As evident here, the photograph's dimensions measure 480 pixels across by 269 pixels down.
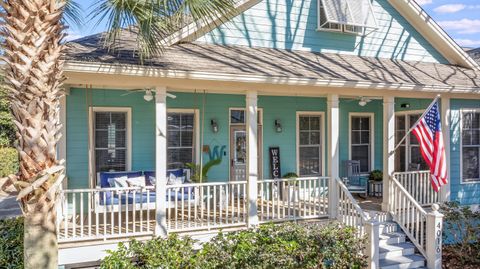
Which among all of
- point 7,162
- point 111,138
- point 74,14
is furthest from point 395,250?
point 7,162

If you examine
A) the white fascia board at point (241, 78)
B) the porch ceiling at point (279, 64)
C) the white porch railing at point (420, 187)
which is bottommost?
the white porch railing at point (420, 187)

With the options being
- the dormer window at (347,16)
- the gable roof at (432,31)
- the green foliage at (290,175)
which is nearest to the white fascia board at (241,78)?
the gable roof at (432,31)

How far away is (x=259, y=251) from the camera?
5902mm

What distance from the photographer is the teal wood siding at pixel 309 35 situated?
9.46 meters

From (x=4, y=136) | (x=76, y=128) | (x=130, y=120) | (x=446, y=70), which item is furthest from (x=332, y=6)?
(x=4, y=136)

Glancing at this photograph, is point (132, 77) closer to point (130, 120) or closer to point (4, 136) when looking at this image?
point (130, 120)

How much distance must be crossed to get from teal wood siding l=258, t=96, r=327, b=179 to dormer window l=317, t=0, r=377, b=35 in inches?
80.1

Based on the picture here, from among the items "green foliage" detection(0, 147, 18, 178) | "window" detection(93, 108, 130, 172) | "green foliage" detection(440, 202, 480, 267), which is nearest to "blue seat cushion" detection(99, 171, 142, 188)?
"window" detection(93, 108, 130, 172)

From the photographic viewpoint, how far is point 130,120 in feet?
30.4

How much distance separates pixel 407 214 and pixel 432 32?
5661mm

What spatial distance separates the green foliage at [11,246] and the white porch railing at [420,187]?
25.1 feet

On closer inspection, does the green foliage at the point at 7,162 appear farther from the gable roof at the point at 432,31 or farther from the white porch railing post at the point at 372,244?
the gable roof at the point at 432,31

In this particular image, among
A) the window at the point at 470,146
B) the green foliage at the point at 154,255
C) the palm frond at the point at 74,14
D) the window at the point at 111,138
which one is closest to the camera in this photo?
the green foliage at the point at 154,255

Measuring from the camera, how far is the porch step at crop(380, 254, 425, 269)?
283 inches
